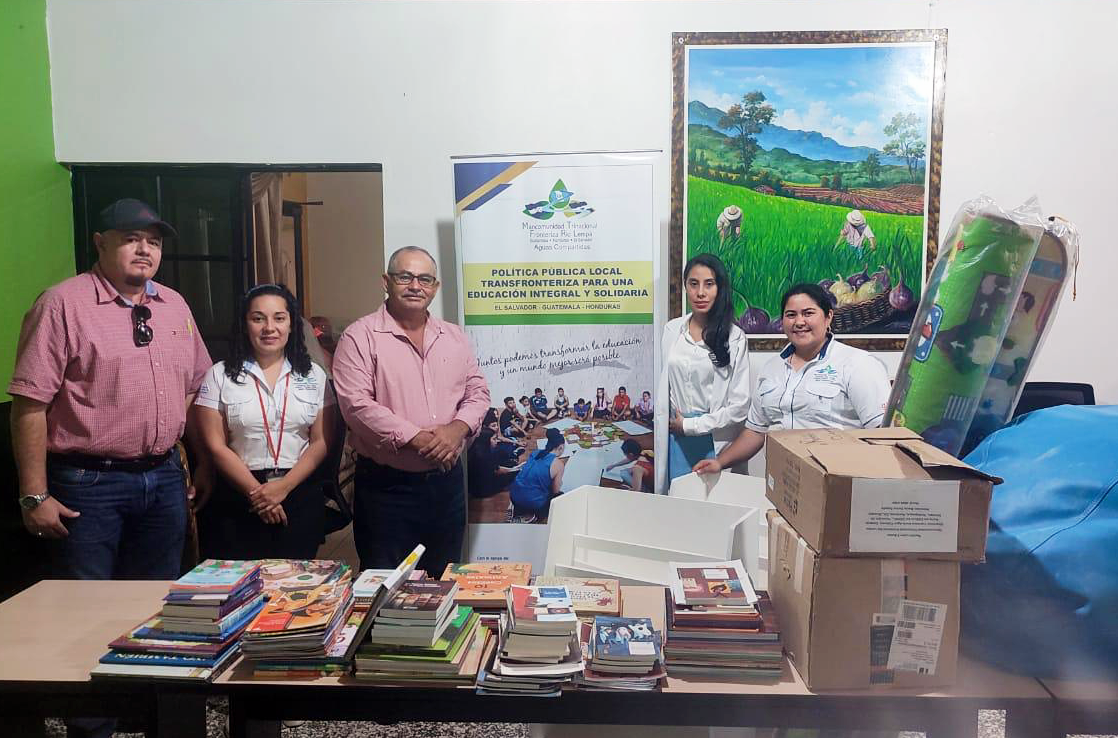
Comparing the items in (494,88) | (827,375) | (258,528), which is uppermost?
(494,88)

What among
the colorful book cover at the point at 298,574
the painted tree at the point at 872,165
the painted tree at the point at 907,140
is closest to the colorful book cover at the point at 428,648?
the colorful book cover at the point at 298,574

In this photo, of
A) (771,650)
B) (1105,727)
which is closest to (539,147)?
(771,650)

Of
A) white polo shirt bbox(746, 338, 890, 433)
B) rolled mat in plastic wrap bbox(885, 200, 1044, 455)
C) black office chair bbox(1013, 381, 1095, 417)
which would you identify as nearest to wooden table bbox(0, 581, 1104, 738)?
rolled mat in plastic wrap bbox(885, 200, 1044, 455)

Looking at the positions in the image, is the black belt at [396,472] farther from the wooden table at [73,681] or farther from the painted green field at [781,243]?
the painted green field at [781,243]

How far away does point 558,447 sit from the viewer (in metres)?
3.14

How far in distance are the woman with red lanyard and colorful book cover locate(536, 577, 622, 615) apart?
4.45 feet

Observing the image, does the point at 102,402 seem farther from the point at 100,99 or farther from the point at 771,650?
the point at 771,650

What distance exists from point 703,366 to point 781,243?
25.2 inches

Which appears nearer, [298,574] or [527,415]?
[298,574]

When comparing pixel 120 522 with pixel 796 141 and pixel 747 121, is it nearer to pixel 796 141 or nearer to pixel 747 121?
pixel 747 121

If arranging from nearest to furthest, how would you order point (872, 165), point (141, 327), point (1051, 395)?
point (141, 327) → point (1051, 395) → point (872, 165)

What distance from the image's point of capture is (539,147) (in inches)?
129

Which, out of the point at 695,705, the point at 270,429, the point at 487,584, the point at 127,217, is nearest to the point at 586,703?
the point at 695,705

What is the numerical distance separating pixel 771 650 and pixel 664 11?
8.85ft
